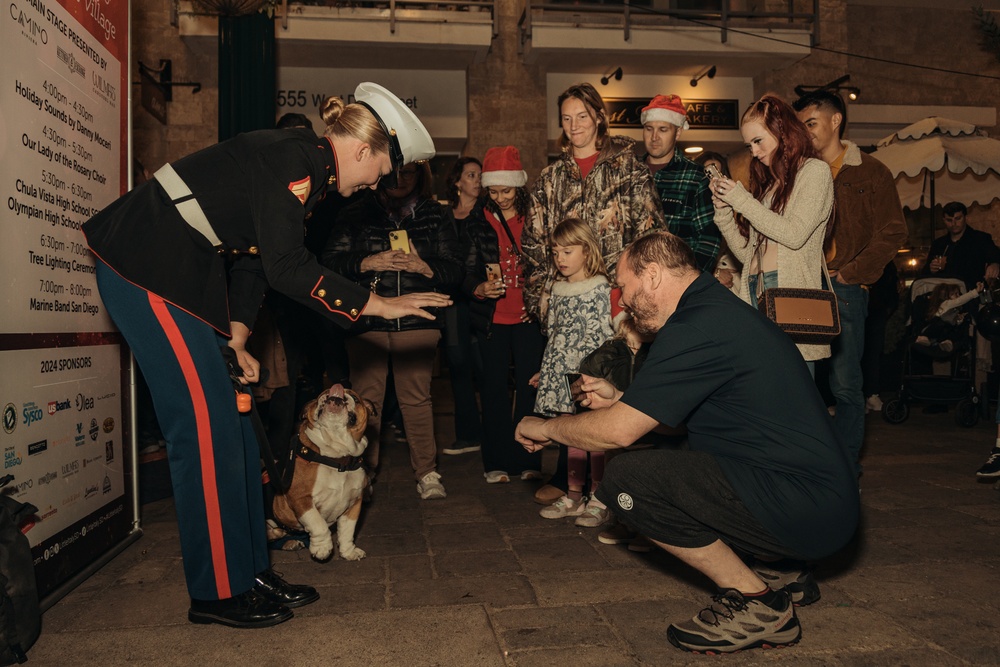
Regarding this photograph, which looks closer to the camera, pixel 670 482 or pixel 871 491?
pixel 670 482

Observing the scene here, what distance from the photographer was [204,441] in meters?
2.75

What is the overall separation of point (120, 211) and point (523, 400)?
276cm

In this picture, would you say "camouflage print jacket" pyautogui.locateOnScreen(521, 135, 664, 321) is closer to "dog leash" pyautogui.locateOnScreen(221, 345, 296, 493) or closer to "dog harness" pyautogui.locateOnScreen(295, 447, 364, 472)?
"dog harness" pyautogui.locateOnScreen(295, 447, 364, 472)

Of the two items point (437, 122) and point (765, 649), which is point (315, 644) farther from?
point (437, 122)

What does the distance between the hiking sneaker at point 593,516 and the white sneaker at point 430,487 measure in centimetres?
98

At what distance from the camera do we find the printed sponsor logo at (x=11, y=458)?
280 centimetres

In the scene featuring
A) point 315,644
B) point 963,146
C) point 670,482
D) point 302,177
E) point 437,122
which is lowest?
point 315,644

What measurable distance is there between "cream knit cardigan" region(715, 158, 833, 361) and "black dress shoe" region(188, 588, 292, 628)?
7.85 feet

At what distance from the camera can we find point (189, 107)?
1339cm

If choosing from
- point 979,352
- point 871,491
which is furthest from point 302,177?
point 979,352

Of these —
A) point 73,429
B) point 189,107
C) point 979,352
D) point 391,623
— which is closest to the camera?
point 391,623

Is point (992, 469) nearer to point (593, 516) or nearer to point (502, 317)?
point (593, 516)

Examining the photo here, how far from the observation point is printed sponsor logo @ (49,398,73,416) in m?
3.15

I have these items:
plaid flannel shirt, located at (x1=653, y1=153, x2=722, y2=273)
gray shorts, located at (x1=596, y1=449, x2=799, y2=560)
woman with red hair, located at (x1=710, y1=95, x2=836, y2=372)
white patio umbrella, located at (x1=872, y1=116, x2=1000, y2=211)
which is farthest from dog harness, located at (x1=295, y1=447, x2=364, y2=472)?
white patio umbrella, located at (x1=872, y1=116, x2=1000, y2=211)
